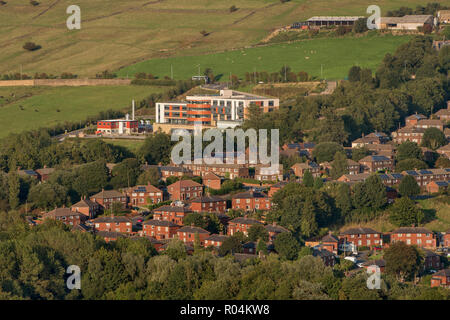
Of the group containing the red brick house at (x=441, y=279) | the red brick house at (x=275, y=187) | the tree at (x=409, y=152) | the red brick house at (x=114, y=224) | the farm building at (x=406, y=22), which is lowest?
the red brick house at (x=441, y=279)

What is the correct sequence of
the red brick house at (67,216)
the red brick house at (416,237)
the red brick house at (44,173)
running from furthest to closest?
the red brick house at (44,173)
the red brick house at (67,216)
the red brick house at (416,237)

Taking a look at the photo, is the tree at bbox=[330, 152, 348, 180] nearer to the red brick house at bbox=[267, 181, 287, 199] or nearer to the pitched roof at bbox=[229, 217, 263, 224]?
the red brick house at bbox=[267, 181, 287, 199]

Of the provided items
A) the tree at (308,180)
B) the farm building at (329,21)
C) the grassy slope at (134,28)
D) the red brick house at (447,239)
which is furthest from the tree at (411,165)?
the grassy slope at (134,28)

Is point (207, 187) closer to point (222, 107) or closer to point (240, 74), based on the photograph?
point (222, 107)

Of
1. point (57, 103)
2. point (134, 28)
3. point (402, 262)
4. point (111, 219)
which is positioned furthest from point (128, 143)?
point (134, 28)

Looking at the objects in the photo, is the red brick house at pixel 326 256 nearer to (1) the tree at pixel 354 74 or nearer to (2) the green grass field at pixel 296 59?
(1) the tree at pixel 354 74
